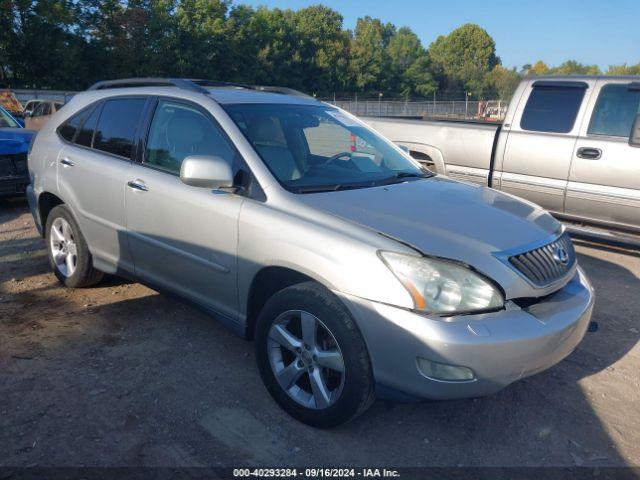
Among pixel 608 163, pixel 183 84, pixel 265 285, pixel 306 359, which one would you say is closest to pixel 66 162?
pixel 183 84

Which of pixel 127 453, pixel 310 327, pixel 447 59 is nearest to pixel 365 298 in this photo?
pixel 310 327

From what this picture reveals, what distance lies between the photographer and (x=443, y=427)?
3.16 metres

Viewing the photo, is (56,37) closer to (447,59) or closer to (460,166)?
(460,166)

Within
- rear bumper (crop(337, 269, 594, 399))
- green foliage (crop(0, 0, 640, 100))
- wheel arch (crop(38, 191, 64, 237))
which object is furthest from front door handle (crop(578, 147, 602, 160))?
green foliage (crop(0, 0, 640, 100))

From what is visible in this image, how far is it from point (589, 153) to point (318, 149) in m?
3.43

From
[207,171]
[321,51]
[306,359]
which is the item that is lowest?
[306,359]

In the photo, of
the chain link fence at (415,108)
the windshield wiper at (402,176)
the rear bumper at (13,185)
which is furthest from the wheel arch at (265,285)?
the chain link fence at (415,108)

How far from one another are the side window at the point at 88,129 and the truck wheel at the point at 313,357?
2479mm

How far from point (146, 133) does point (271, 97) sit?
943 mm

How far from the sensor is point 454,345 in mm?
2602

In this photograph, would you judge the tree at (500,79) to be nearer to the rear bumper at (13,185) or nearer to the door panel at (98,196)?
the rear bumper at (13,185)

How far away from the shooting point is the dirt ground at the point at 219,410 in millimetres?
2883

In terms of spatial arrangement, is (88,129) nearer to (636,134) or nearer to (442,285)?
(442,285)

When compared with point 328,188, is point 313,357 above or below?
below
